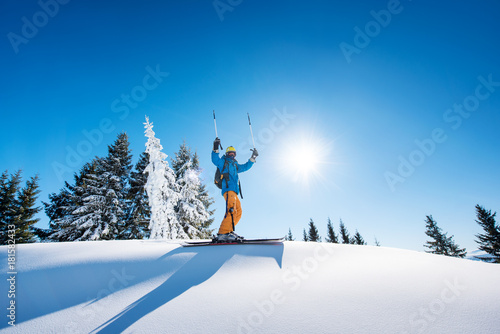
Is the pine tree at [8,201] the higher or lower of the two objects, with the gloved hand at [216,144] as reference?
higher

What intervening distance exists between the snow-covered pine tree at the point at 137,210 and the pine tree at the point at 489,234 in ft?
133

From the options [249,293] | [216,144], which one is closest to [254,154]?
[216,144]

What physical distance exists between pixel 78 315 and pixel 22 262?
221 centimetres

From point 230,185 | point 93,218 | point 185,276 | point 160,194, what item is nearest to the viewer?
point 185,276

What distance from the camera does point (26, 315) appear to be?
215 centimetres

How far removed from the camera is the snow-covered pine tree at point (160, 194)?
45.8ft

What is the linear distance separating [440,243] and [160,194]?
40114mm

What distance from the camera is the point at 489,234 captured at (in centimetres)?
2666

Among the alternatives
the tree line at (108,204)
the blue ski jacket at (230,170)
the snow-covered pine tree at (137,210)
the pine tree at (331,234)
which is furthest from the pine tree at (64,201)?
the pine tree at (331,234)

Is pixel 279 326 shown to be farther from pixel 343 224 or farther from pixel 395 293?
pixel 343 224

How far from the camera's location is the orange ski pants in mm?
5336

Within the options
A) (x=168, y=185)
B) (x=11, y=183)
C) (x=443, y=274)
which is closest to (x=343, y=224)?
(x=168, y=185)

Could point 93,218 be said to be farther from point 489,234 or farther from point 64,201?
point 489,234

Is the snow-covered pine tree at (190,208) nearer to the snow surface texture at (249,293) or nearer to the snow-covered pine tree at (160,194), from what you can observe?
the snow-covered pine tree at (160,194)
